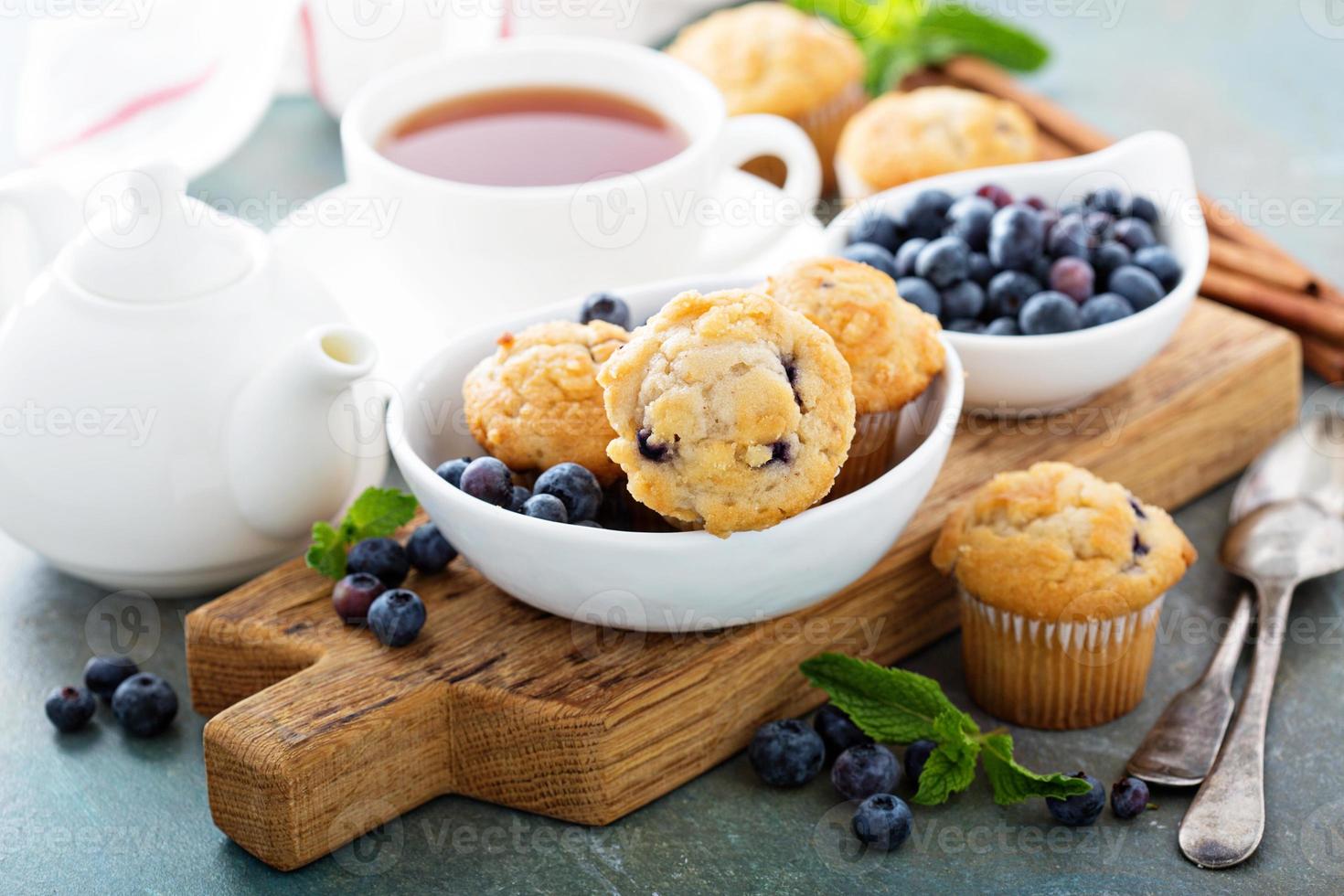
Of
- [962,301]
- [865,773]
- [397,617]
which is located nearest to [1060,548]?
[865,773]

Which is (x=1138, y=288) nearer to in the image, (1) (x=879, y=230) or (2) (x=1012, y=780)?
(1) (x=879, y=230)

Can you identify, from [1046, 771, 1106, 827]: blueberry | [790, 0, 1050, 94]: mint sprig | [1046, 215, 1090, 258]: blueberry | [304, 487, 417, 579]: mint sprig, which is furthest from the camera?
[790, 0, 1050, 94]: mint sprig

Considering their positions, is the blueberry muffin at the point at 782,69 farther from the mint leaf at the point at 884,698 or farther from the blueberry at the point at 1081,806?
the blueberry at the point at 1081,806

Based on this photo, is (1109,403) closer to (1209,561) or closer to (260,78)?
(1209,561)

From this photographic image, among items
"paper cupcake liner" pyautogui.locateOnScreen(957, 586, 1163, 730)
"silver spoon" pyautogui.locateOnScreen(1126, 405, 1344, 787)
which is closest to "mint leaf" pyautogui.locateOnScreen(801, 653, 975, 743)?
"paper cupcake liner" pyautogui.locateOnScreen(957, 586, 1163, 730)

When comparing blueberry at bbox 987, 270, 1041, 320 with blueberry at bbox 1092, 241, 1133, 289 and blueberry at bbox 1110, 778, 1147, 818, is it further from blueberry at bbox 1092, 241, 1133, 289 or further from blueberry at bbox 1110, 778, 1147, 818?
blueberry at bbox 1110, 778, 1147, 818

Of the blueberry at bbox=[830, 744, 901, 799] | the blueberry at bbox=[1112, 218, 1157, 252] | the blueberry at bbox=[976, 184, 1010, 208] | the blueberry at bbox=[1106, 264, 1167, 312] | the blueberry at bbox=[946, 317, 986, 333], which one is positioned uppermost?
the blueberry at bbox=[976, 184, 1010, 208]

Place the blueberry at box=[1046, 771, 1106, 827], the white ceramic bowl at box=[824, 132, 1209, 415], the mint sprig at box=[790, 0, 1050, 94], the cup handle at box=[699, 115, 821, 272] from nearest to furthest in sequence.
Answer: the blueberry at box=[1046, 771, 1106, 827], the white ceramic bowl at box=[824, 132, 1209, 415], the cup handle at box=[699, 115, 821, 272], the mint sprig at box=[790, 0, 1050, 94]
